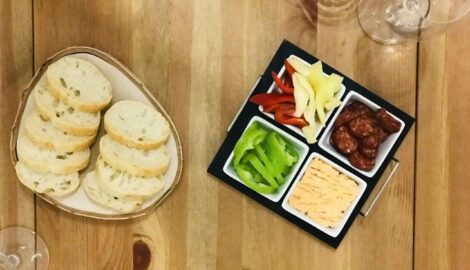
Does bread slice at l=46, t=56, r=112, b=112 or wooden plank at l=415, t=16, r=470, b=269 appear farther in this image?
wooden plank at l=415, t=16, r=470, b=269

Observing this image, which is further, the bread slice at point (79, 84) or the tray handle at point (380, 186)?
the tray handle at point (380, 186)

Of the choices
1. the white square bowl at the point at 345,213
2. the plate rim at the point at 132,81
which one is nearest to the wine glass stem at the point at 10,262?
the plate rim at the point at 132,81

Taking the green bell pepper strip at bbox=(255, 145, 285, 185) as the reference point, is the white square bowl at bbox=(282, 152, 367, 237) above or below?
below

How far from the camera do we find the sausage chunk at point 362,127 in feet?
4.52

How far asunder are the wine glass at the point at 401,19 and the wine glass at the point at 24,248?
774mm

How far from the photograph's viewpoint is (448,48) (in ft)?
4.76

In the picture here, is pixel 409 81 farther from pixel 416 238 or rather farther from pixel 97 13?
pixel 97 13

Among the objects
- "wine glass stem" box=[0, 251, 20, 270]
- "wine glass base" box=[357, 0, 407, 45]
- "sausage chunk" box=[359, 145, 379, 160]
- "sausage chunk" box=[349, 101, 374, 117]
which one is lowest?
"wine glass stem" box=[0, 251, 20, 270]

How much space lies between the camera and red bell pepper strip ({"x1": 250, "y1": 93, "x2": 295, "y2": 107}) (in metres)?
1.37

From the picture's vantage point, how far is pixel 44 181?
1361mm

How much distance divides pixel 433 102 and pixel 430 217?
0.23m

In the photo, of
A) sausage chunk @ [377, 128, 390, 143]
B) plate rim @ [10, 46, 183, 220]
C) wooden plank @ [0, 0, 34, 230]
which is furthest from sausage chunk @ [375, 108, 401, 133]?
wooden plank @ [0, 0, 34, 230]

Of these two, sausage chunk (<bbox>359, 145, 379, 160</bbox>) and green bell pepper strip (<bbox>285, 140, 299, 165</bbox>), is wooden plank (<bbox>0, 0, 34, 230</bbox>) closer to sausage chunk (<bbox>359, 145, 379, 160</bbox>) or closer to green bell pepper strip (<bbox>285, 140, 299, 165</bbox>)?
green bell pepper strip (<bbox>285, 140, 299, 165</bbox>)

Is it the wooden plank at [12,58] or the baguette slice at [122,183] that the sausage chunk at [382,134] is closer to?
the baguette slice at [122,183]
